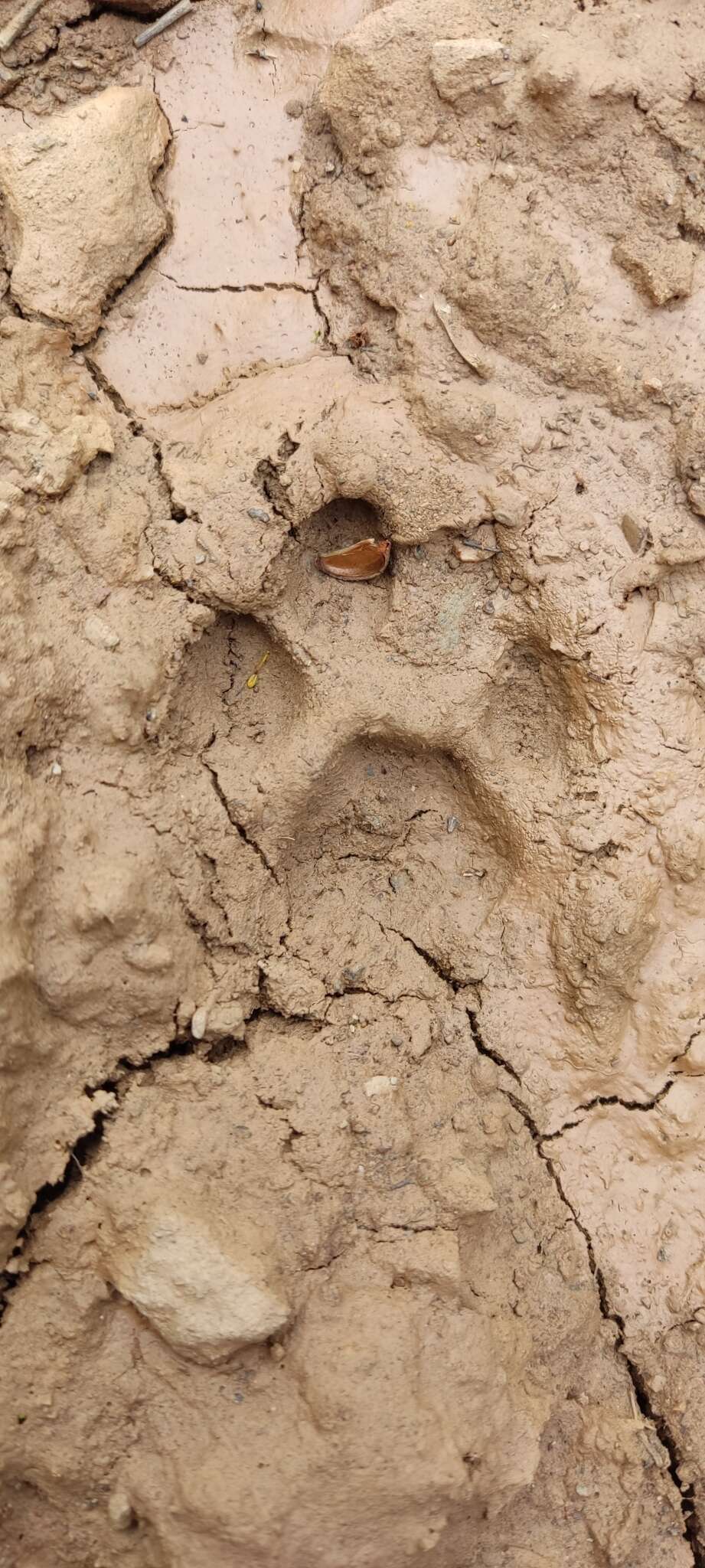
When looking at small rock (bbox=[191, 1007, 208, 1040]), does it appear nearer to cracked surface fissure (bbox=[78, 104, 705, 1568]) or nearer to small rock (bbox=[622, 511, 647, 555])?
cracked surface fissure (bbox=[78, 104, 705, 1568])

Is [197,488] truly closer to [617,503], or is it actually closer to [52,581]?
[52,581]

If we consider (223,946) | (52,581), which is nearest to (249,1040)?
(223,946)

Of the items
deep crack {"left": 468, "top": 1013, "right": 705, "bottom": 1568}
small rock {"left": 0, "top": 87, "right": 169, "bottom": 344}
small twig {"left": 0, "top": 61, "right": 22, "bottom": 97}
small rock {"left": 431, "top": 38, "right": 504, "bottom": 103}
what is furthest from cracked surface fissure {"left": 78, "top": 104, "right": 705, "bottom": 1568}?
small twig {"left": 0, "top": 61, "right": 22, "bottom": 97}

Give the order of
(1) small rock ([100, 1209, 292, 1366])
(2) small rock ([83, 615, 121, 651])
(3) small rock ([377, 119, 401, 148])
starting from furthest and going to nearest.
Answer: (3) small rock ([377, 119, 401, 148]) < (2) small rock ([83, 615, 121, 651]) < (1) small rock ([100, 1209, 292, 1366])

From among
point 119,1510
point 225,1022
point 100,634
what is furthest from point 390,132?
point 119,1510

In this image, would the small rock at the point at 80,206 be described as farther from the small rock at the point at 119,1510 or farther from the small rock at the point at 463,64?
the small rock at the point at 119,1510

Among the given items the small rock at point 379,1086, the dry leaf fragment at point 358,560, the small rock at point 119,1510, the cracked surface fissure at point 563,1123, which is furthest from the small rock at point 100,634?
the small rock at point 119,1510
